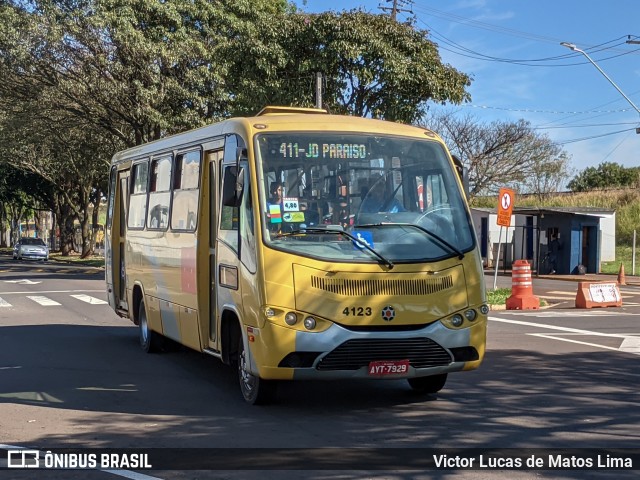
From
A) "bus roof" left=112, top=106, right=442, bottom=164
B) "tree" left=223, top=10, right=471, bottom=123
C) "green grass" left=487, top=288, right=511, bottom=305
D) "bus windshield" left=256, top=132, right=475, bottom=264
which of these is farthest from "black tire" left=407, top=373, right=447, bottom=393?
"tree" left=223, top=10, right=471, bottom=123

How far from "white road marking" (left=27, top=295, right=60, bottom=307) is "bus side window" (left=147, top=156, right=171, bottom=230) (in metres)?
9.68

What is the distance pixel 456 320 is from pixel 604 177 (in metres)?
73.7

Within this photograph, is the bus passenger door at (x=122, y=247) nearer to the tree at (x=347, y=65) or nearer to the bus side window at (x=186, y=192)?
the bus side window at (x=186, y=192)

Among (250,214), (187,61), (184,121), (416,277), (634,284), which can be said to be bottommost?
(634,284)

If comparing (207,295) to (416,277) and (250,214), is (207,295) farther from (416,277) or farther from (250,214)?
(416,277)

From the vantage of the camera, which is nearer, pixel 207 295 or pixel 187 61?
pixel 207 295

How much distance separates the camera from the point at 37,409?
8609 millimetres

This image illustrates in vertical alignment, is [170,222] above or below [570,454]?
above

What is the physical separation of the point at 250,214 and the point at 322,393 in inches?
93.1

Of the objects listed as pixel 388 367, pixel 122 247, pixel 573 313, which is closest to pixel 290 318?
pixel 388 367

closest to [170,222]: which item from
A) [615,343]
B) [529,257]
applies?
[615,343]

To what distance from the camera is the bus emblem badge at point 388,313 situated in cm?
785

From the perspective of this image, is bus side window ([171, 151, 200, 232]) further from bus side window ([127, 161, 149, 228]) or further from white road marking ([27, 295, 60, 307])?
white road marking ([27, 295, 60, 307])

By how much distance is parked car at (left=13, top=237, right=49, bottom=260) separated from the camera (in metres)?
51.7
